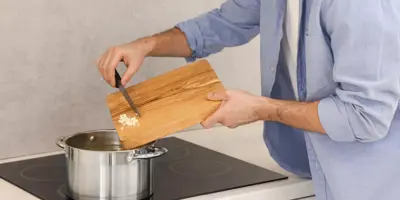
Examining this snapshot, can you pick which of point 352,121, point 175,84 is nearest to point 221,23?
point 175,84

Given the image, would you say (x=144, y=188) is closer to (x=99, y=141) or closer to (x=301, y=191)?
(x=99, y=141)

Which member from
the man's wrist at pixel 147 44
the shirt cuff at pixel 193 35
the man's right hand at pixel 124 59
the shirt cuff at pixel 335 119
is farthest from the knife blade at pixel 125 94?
the shirt cuff at pixel 335 119

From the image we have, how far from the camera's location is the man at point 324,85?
102 cm

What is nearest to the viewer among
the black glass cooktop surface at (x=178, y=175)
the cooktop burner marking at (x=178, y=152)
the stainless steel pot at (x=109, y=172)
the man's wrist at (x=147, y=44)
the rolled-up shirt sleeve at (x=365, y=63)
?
the rolled-up shirt sleeve at (x=365, y=63)

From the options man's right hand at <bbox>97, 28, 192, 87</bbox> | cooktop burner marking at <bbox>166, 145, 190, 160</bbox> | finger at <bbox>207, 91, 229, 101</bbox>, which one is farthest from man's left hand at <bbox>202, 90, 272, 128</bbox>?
cooktop burner marking at <bbox>166, 145, 190, 160</bbox>

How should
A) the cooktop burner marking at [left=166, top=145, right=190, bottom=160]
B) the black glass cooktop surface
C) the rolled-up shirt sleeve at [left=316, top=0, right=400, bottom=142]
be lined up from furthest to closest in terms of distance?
the cooktop burner marking at [left=166, top=145, right=190, bottom=160], the black glass cooktop surface, the rolled-up shirt sleeve at [left=316, top=0, right=400, bottom=142]

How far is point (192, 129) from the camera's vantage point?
177cm

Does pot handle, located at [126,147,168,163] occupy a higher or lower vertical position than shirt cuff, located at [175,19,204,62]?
lower

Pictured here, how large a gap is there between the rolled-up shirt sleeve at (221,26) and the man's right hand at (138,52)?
0.07 feet

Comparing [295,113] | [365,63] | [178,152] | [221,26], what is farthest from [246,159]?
[365,63]

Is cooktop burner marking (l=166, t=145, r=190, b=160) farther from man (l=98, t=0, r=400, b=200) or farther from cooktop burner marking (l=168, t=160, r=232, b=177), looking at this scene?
man (l=98, t=0, r=400, b=200)

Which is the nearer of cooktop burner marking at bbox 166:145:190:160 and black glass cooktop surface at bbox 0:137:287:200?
black glass cooktop surface at bbox 0:137:287:200

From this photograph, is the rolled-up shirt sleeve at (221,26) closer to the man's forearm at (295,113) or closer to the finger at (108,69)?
the finger at (108,69)

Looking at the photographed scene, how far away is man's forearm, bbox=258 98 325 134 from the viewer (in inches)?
43.1
